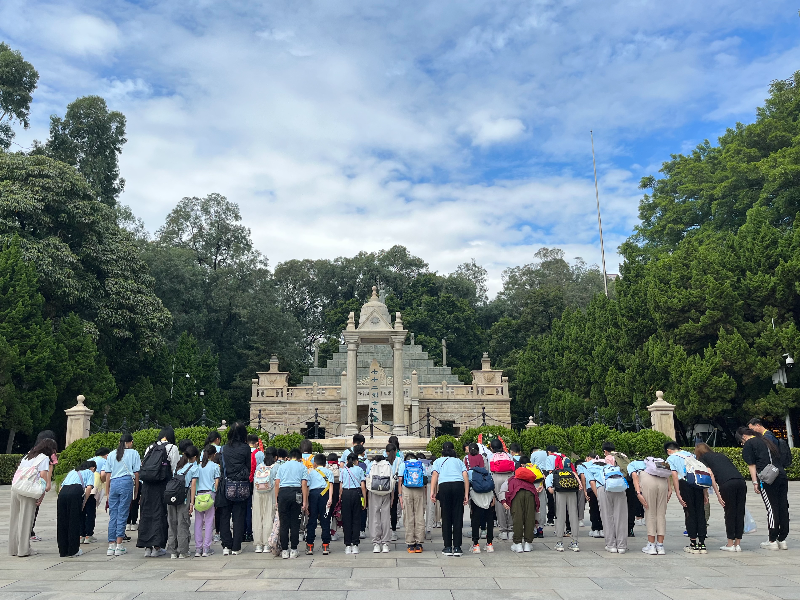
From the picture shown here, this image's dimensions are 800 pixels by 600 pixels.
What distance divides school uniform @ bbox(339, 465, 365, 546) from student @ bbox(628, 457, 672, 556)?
12.4 feet

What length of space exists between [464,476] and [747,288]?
17597 millimetres

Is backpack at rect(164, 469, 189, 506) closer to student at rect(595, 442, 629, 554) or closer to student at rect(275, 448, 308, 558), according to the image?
student at rect(275, 448, 308, 558)

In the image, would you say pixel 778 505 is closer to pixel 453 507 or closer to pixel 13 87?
pixel 453 507

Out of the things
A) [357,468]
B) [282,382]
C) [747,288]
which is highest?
[747,288]

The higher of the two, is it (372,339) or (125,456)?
(372,339)

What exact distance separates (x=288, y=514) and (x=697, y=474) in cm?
542

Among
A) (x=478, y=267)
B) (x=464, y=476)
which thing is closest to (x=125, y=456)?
(x=464, y=476)

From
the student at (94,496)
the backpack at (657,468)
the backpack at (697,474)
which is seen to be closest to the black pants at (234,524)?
the student at (94,496)

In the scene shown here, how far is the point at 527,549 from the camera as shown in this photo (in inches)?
331

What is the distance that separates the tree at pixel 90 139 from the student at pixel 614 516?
30897 mm

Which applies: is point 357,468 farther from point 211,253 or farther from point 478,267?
point 478,267

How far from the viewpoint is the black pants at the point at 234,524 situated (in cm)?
828

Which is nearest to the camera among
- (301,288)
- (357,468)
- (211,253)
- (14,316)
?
(357,468)

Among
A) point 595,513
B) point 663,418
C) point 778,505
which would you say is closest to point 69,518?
point 595,513
